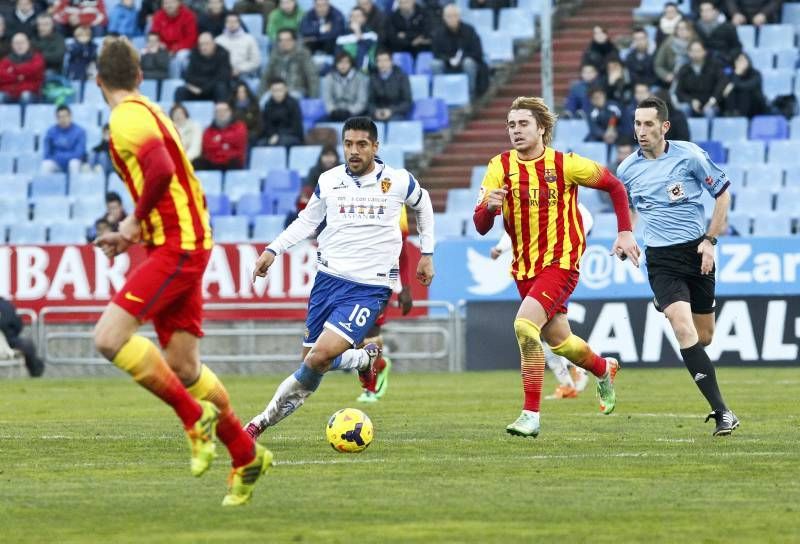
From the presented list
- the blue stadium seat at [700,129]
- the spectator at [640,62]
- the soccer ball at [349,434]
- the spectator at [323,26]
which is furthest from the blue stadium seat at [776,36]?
the soccer ball at [349,434]

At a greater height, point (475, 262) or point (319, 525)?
point (319, 525)

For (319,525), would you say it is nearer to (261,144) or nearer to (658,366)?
(658,366)

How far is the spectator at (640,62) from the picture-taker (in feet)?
84.4

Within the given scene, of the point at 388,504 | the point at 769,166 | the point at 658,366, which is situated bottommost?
the point at 658,366

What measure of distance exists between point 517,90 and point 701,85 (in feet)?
12.2

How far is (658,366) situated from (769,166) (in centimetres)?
415

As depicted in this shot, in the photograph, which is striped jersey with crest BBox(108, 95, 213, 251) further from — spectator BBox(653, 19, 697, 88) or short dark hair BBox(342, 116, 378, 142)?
spectator BBox(653, 19, 697, 88)

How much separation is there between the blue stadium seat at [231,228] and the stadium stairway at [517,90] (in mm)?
2936

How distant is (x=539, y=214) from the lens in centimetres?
1234

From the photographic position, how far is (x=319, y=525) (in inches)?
298

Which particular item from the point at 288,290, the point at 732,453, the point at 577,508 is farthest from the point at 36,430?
the point at 288,290

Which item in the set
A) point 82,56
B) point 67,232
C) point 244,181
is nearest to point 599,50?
point 244,181

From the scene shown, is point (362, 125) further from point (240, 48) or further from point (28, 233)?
point (240, 48)

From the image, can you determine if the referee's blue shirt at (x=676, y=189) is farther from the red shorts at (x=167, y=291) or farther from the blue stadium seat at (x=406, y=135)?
the blue stadium seat at (x=406, y=135)
